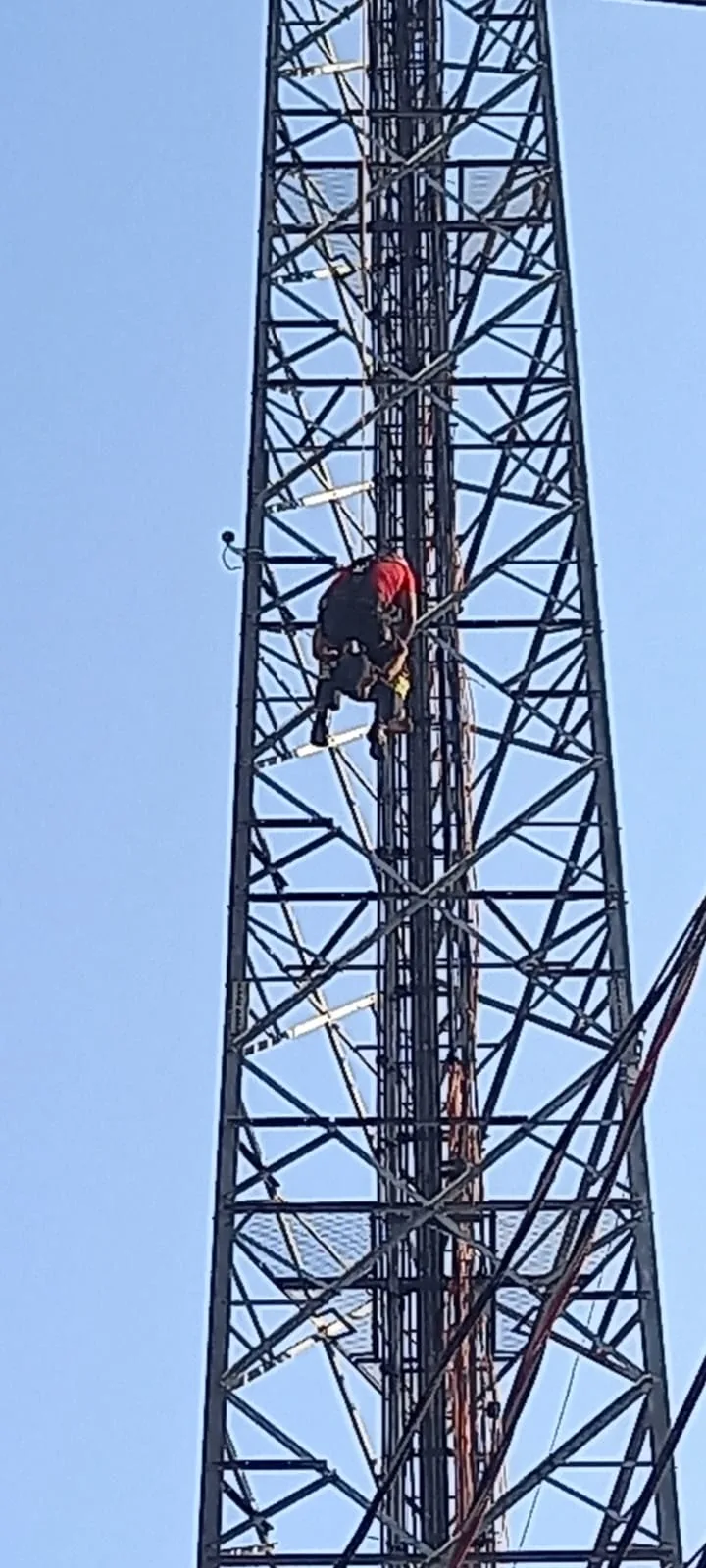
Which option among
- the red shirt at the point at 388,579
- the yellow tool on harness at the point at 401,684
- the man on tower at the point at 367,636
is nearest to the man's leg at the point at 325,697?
the man on tower at the point at 367,636

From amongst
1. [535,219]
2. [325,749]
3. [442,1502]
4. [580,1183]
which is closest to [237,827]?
[325,749]

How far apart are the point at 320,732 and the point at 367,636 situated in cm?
85

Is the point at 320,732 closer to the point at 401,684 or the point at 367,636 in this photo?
the point at 401,684

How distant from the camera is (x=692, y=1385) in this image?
1139 cm

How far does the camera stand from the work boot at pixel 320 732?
66.2 ft

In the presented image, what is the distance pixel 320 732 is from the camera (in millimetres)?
20281

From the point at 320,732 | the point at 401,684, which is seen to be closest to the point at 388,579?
the point at 401,684

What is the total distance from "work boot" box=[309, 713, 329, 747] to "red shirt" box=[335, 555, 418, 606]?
934 millimetres

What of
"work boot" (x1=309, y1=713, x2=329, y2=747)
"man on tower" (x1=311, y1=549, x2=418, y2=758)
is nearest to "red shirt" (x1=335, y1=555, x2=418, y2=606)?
"man on tower" (x1=311, y1=549, x2=418, y2=758)

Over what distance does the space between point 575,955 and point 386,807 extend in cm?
227

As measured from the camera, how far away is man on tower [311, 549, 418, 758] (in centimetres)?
1977

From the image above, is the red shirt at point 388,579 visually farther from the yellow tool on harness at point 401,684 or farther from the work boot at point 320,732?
the work boot at point 320,732

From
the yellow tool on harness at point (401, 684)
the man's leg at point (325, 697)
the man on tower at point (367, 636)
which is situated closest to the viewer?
the man on tower at point (367, 636)

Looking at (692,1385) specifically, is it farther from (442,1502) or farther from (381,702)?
(381,702)
